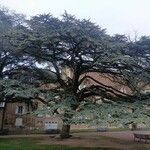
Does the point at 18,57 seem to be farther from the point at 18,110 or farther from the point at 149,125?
the point at 18,110

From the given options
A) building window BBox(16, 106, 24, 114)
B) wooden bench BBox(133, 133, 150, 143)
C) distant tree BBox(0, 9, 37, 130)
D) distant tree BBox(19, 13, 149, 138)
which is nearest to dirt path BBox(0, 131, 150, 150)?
wooden bench BBox(133, 133, 150, 143)

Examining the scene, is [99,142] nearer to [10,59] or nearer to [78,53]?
[78,53]

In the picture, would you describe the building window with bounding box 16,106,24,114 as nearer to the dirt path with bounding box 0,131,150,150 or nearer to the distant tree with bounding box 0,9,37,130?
the distant tree with bounding box 0,9,37,130

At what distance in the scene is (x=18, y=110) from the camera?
207ft

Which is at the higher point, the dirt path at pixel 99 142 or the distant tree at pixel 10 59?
the distant tree at pixel 10 59

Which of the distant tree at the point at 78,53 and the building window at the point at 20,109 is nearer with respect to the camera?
the distant tree at the point at 78,53

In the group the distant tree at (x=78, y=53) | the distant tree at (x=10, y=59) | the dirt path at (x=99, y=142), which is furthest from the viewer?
the dirt path at (x=99, y=142)

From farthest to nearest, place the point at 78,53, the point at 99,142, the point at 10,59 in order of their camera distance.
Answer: the point at 10,59 → the point at 99,142 → the point at 78,53

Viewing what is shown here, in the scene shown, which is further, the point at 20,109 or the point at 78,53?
the point at 20,109

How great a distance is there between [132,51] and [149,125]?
654cm

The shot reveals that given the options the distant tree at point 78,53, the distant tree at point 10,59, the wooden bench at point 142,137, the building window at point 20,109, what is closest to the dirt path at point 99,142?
the wooden bench at point 142,137

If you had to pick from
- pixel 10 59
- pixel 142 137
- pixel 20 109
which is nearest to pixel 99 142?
pixel 142 137

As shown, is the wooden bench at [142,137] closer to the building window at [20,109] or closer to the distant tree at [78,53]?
the distant tree at [78,53]

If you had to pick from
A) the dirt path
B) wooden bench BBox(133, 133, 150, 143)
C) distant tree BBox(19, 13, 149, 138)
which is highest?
distant tree BBox(19, 13, 149, 138)
